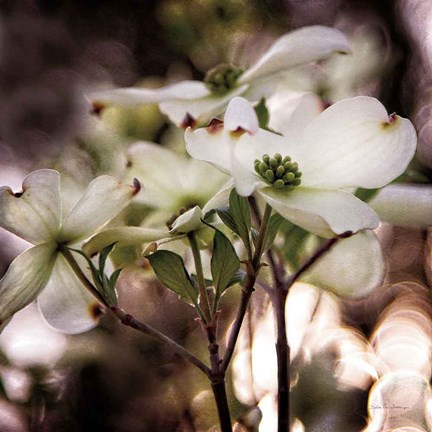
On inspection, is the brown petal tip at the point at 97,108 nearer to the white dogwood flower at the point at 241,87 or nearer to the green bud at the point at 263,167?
the white dogwood flower at the point at 241,87

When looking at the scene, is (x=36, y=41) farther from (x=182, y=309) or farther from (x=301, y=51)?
(x=301, y=51)

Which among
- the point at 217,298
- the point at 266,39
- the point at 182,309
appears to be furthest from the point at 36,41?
the point at 217,298

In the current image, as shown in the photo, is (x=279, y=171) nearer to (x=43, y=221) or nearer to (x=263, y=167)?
(x=263, y=167)

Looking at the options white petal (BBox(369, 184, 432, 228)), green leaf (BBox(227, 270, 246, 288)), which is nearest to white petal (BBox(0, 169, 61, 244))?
green leaf (BBox(227, 270, 246, 288))

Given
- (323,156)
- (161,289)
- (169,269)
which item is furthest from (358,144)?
(161,289)

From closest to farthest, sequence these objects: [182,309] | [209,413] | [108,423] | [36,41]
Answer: [209,413] < [108,423] < [182,309] < [36,41]

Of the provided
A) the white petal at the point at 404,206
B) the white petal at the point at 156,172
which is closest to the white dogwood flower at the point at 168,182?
the white petal at the point at 156,172
